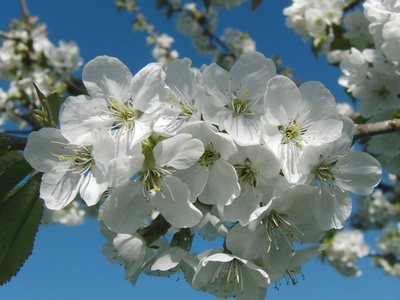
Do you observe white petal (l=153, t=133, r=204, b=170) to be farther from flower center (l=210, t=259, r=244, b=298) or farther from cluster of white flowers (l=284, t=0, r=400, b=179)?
cluster of white flowers (l=284, t=0, r=400, b=179)

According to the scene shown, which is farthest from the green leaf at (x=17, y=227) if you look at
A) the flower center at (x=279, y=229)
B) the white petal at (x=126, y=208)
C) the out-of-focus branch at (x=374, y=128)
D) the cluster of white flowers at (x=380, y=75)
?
the cluster of white flowers at (x=380, y=75)

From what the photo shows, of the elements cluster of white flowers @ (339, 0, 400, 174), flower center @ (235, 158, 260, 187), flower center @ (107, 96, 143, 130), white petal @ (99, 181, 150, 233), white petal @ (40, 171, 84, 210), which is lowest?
cluster of white flowers @ (339, 0, 400, 174)

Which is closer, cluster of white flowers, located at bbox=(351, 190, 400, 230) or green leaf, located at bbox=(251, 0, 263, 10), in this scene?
green leaf, located at bbox=(251, 0, 263, 10)

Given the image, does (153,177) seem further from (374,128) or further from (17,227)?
(374,128)

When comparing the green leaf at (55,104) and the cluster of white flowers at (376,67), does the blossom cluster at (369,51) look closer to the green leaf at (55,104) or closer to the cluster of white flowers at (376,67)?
the cluster of white flowers at (376,67)

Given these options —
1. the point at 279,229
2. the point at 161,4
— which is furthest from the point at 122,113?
the point at 161,4

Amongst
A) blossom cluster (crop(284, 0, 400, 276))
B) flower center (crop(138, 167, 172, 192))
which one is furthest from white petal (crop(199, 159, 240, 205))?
blossom cluster (crop(284, 0, 400, 276))

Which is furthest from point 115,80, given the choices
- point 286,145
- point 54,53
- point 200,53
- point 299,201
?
point 200,53
